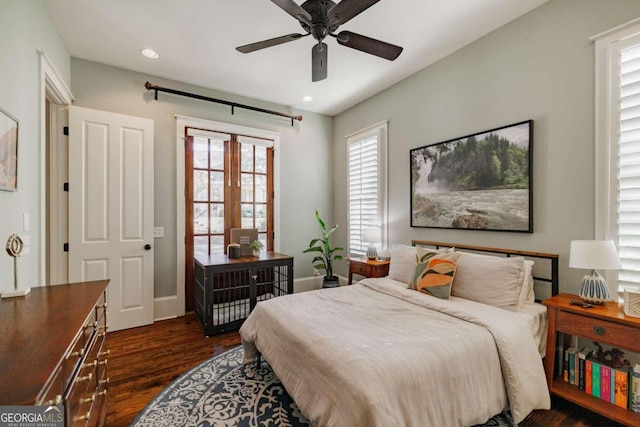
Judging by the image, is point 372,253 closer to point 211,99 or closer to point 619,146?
point 619,146

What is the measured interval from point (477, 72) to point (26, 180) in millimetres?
3883

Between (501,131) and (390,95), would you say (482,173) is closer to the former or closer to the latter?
(501,131)

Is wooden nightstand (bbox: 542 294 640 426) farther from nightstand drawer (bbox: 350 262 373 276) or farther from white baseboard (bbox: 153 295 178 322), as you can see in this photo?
white baseboard (bbox: 153 295 178 322)

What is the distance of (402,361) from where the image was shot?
4.78 feet

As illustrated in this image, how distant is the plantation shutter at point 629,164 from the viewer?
6.39 ft

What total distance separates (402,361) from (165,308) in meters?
3.26

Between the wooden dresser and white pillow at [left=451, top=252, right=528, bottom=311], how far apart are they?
8.15 feet

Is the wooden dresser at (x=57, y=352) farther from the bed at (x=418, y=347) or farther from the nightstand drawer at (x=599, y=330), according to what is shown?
the nightstand drawer at (x=599, y=330)

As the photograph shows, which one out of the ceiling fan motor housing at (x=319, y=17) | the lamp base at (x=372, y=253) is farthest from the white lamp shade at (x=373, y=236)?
the ceiling fan motor housing at (x=319, y=17)

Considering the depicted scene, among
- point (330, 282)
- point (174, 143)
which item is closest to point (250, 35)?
point (174, 143)

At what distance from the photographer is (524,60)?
253cm

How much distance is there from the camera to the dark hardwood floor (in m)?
1.90

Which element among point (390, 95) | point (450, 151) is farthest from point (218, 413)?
point (390, 95)

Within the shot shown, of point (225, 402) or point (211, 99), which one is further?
point (211, 99)
